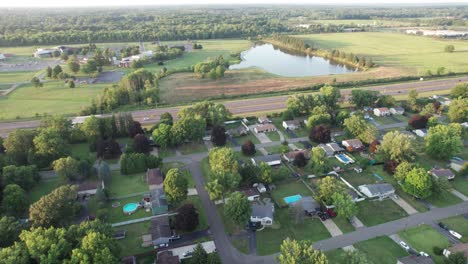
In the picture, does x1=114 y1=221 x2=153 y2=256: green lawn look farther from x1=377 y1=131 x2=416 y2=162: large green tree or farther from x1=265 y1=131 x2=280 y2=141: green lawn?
x1=377 y1=131 x2=416 y2=162: large green tree

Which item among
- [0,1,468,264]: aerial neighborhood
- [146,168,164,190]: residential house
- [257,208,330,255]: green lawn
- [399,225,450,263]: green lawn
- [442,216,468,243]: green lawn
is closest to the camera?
[0,1,468,264]: aerial neighborhood

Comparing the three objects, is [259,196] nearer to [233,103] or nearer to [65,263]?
[65,263]

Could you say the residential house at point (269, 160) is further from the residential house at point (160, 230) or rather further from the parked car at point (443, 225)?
the parked car at point (443, 225)

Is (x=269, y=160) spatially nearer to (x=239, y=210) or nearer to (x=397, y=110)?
(x=239, y=210)

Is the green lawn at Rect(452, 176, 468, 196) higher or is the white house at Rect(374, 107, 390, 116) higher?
the white house at Rect(374, 107, 390, 116)

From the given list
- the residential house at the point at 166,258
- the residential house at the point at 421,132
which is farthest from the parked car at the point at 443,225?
the residential house at the point at 166,258

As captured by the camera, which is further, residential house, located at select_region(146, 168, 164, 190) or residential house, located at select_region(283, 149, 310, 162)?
residential house, located at select_region(283, 149, 310, 162)

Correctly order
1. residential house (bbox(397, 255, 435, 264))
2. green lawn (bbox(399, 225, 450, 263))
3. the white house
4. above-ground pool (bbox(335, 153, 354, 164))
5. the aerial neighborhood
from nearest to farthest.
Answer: residential house (bbox(397, 255, 435, 264)) → the aerial neighborhood → green lawn (bbox(399, 225, 450, 263)) → above-ground pool (bbox(335, 153, 354, 164)) → the white house

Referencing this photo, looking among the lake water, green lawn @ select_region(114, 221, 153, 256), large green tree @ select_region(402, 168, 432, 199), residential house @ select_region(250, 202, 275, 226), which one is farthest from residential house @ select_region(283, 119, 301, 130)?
the lake water
